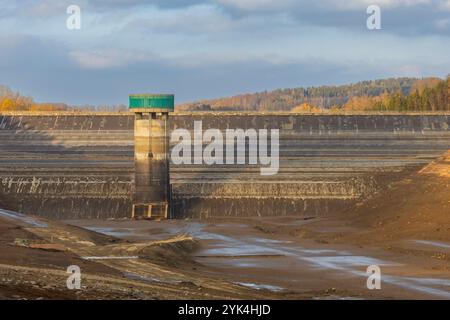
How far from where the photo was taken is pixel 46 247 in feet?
141

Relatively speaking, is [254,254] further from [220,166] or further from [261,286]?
[220,166]

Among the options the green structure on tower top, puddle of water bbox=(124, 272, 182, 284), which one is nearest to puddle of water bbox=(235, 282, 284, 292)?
puddle of water bbox=(124, 272, 182, 284)

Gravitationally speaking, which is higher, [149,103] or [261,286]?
[149,103]

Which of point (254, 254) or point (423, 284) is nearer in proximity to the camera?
point (423, 284)

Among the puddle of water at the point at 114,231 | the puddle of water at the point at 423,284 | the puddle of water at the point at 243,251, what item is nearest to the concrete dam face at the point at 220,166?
the puddle of water at the point at 114,231

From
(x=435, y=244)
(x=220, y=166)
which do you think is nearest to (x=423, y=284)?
(x=435, y=244)

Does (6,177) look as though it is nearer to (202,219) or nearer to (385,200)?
(202,219)

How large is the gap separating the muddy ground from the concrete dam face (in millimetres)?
7151

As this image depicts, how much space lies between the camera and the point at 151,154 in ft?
270

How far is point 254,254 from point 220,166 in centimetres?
4340

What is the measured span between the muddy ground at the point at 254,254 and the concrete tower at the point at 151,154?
4323 millimetres

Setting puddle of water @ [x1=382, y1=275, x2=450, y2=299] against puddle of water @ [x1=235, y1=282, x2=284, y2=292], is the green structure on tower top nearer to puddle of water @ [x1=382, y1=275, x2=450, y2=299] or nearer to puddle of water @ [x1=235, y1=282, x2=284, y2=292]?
puddle of water @ [x1=382, y1=275, x2=450, y2=299]

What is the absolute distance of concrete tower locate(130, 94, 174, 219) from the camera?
269 ft

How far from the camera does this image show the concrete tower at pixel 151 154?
82.1 metres
